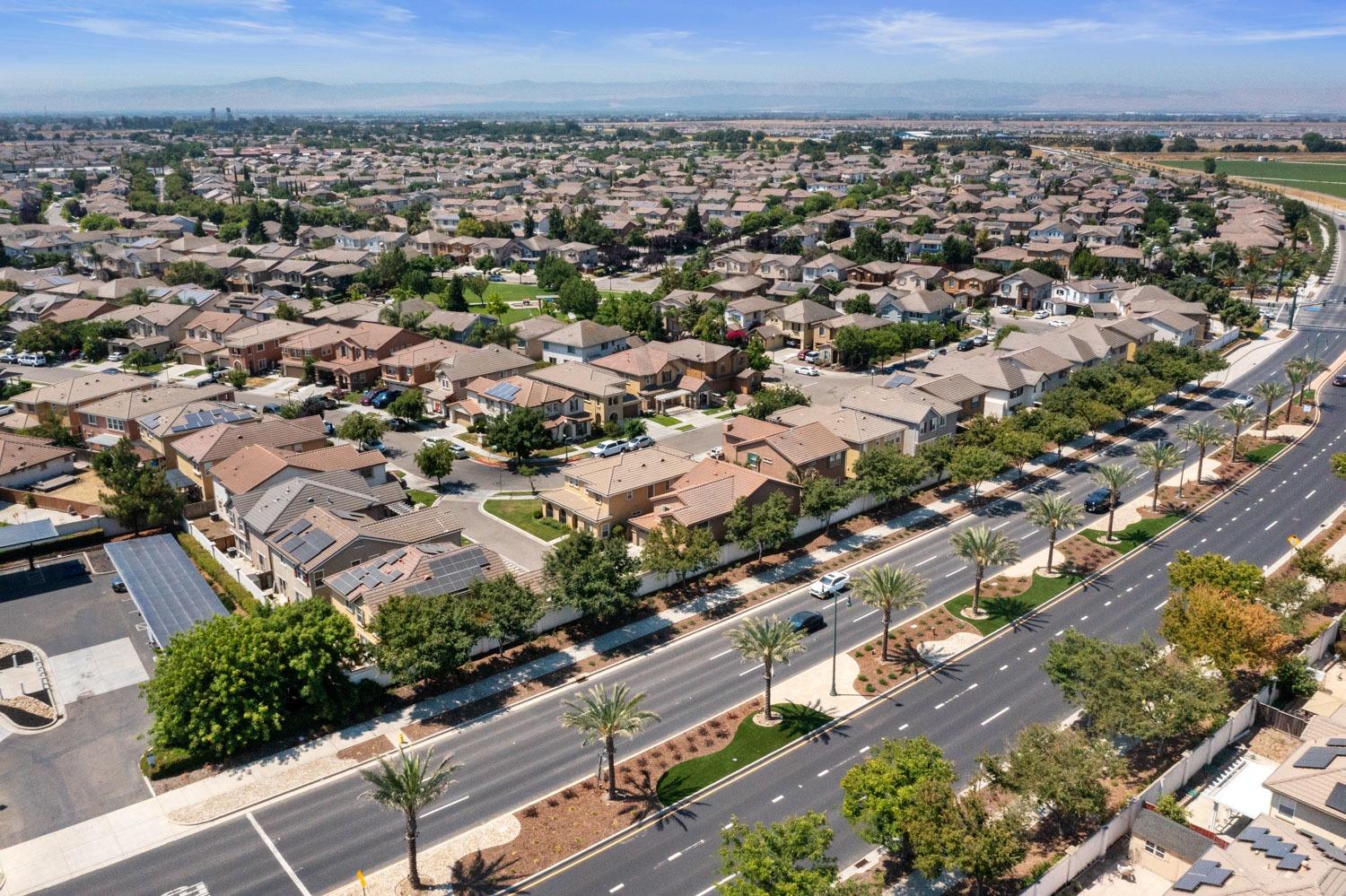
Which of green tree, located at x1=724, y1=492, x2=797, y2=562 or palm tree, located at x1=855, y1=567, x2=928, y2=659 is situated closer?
palm tree, located at x1=855, y1=567, x2=928, y2=659

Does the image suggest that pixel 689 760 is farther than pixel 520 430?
No

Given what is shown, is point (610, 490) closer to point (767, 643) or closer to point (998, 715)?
point (767, 643)

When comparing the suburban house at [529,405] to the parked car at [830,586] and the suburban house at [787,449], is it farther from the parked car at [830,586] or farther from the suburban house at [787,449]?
the parked car at [830,586]

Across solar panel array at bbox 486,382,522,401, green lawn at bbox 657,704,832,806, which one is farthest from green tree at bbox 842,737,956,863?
solar panel array at bbox 486,382,522,401

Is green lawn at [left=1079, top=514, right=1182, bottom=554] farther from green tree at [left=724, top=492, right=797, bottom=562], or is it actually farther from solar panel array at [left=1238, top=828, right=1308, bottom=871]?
solar panel array at [left=1238, top=828, right=1308, bottom=871]

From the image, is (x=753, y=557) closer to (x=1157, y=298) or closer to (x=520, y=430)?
(x=520, y=430)

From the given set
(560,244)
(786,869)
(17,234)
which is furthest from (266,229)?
(786,869)
